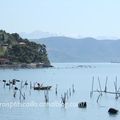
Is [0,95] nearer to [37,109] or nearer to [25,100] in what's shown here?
[25,100]

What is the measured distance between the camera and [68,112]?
71.7 meters

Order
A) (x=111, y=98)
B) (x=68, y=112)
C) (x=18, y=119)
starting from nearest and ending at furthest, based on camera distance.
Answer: (x=18, y=119)
(x=68, y=112)
(x=111, y=98)

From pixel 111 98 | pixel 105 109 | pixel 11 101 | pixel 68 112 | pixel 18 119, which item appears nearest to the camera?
pixel 18 119

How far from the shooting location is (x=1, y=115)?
67.9 metres

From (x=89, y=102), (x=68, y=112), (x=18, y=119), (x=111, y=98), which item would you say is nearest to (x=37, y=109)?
(x=68, y=112)

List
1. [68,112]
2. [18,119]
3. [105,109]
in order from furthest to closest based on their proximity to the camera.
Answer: [105,109] < [68,112] < [18,119]

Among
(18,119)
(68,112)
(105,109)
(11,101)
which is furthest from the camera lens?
(11,101)

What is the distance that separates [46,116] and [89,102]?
1982 centimetres

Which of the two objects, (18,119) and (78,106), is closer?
(18,119)

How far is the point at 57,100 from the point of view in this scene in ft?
291

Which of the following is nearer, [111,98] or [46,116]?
[46,116]

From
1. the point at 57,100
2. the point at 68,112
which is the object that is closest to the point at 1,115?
the point at 68,112

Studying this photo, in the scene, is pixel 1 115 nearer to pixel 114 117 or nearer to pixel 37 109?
pixel 37 109

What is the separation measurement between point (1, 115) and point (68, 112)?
388 inches
